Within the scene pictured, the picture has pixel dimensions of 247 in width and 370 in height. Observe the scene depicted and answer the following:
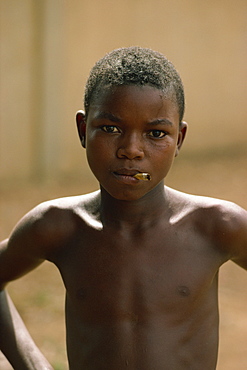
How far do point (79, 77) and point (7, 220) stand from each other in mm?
2015

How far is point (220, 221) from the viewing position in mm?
2445

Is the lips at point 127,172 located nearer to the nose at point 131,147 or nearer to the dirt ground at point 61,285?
the nose at point 131,147

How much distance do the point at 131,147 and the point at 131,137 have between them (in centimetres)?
3

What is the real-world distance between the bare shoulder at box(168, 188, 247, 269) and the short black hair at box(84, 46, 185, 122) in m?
0.32

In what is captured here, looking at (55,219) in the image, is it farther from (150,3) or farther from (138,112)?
(150,3)

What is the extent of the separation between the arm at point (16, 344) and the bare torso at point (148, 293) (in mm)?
308

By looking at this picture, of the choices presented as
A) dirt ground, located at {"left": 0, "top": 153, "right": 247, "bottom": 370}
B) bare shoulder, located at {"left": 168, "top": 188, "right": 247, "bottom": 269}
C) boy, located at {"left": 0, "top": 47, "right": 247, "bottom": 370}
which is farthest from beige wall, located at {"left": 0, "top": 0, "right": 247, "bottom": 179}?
bare shoulder, located at {"left": 168, "top": 188, "right": 247, "bottom": 269}

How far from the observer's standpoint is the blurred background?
305 inches

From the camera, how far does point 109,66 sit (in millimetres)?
2324

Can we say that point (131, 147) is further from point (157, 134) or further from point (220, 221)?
point (220, 221)

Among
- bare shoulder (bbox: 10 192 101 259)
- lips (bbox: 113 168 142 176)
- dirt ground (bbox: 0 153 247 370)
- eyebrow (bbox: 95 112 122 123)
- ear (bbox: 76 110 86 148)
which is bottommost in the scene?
dirt ground (bbox: 0 153 247 370)

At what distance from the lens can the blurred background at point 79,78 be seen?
25.4 feet

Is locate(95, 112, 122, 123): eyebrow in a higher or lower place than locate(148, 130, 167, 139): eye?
higher

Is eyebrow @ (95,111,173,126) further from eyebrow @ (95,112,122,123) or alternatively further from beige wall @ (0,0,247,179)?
beige wall @ (0,0,247,179)
